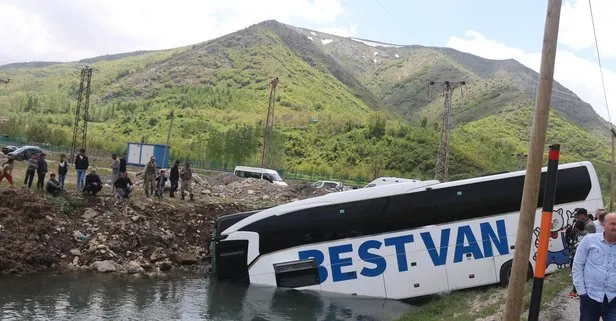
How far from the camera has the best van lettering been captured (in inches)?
535

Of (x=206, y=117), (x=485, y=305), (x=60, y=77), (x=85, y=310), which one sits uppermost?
(x=60, y=77)

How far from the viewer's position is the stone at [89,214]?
699 inches

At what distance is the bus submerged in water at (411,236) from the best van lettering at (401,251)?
0.02 m

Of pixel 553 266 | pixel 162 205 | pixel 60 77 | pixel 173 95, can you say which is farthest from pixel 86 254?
pixel 60 77

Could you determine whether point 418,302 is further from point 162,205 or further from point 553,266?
point 162,205

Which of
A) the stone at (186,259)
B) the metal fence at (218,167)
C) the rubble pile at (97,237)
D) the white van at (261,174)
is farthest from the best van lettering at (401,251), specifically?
the metal fence at (218,167)

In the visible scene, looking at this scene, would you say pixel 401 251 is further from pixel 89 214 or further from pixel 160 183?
pixel 160 183

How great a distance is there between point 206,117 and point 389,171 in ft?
157

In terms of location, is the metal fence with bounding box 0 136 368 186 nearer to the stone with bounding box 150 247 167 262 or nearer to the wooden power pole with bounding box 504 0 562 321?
the stone with bounding box 150 247 167 262

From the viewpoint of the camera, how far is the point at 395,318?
12500 mm

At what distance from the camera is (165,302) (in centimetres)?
1355

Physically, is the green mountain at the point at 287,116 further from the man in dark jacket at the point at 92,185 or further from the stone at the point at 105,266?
the stone at the point at 105,266

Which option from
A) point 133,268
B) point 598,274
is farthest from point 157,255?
point 598,274

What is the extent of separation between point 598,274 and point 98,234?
591 inches
